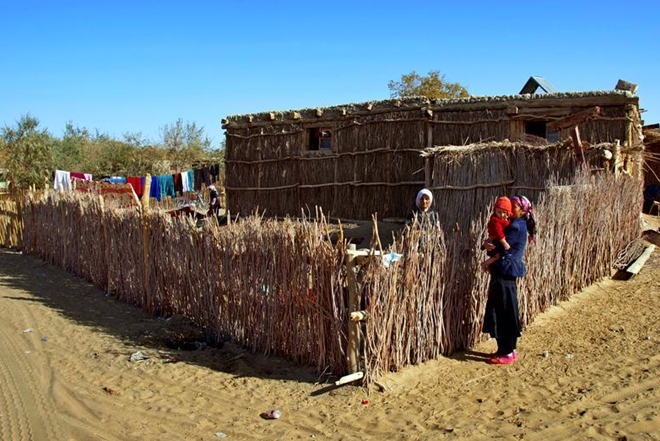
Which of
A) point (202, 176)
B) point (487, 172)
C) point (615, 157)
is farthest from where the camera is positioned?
point (202, 176)

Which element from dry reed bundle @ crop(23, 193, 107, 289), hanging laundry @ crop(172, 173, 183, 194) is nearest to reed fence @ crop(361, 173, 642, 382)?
dry reed bundle @ crop(23, 193, 107, 289)

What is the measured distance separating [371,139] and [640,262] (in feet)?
19.5

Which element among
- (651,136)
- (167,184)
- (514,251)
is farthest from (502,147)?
(167,184)

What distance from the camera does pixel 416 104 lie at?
11422 mm

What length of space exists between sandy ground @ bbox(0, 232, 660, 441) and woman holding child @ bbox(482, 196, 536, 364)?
0.76 ft

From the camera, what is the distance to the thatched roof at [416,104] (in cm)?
972

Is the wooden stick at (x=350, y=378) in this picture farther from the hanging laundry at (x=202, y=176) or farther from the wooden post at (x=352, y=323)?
the hanging laundry at (x=202, y=176)

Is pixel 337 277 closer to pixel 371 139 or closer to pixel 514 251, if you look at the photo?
pixel 514 251

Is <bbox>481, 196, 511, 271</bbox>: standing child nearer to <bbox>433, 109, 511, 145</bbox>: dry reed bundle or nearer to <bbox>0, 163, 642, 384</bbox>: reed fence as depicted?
<bbox>0, 163, 642, 384</bbox>: reed fence

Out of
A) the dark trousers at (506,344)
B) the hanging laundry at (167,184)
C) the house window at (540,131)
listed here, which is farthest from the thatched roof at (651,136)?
the hanging laundry at (167,184)

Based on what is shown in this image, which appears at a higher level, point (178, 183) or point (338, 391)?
point (178, 183)

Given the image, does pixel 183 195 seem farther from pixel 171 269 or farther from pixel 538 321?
pixel 538 321

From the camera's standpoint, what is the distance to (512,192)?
357 inches

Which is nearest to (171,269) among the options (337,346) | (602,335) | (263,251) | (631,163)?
(263,251)
